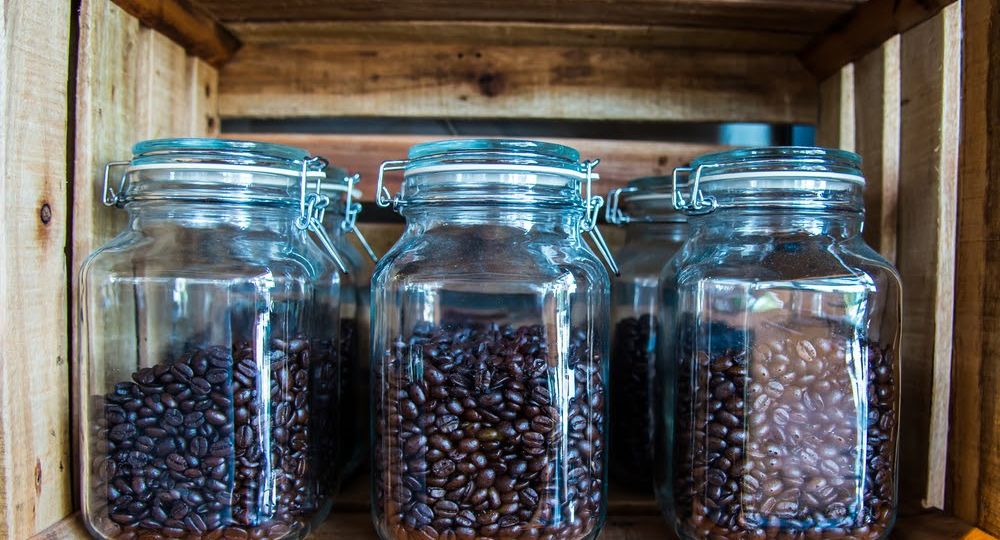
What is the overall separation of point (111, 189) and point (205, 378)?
29 cm

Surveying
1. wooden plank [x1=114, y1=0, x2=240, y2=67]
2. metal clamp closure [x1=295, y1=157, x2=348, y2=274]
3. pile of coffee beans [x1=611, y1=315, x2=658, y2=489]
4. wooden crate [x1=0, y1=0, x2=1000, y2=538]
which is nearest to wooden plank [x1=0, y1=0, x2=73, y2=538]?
wooden crate [x1=0, y1=0, x2=1000, y2=538]

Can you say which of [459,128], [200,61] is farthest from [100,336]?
[459,128]

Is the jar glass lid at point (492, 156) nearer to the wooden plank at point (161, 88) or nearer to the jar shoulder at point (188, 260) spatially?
the jar shoulder at point (188, 260)

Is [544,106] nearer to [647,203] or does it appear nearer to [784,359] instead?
[647,203]

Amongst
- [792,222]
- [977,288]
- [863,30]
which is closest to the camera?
[977,288]

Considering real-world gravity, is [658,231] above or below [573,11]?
below

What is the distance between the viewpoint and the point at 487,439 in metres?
0.78

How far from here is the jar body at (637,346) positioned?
3.40ft

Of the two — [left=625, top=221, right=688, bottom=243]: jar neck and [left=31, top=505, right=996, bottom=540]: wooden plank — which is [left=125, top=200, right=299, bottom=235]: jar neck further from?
[left=625, top=221, right=688, bottom=243]: jar neck

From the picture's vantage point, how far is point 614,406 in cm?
107

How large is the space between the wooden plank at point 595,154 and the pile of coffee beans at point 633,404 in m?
0.26

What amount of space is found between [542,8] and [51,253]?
0.68 m

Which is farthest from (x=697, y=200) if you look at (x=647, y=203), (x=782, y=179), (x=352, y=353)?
(x=352, y=353)

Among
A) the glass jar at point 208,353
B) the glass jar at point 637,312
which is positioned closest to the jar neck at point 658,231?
the glass jar at point 637,312
